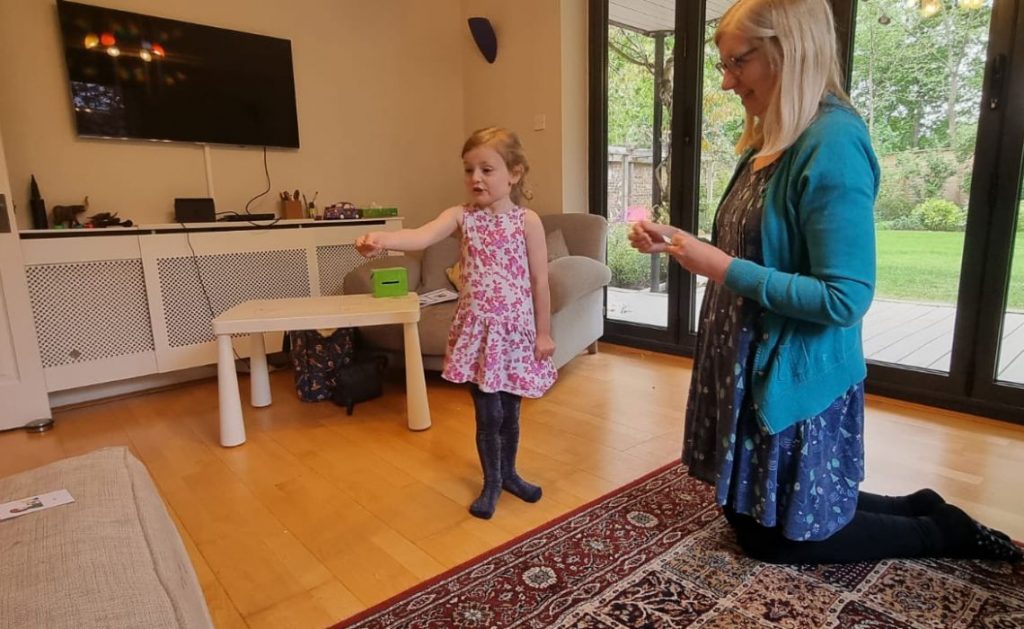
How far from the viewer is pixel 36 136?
2586mm

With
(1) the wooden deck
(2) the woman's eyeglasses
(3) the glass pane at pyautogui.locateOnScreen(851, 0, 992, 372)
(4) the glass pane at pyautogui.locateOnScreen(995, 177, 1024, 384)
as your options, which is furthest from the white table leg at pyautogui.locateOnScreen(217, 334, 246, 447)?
(4) the glass pane at pyautogui.locateOnScreen(995, 177, 1024, 384)

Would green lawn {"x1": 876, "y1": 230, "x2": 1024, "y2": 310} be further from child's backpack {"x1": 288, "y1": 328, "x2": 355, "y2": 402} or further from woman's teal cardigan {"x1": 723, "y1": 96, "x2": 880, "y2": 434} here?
child's backpack {"x1": 288, "y1": 328, "x2": 355, "y2": 402}

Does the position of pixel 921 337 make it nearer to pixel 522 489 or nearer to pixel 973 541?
pixel 973 541

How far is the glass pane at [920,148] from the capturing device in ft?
7.32

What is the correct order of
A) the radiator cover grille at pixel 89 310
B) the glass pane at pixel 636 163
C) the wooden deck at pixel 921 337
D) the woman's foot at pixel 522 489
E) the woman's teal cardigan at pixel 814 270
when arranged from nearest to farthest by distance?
the woman's teal cardigan at pixel 814 270 < the woman's foot at pixel 522 489 < the wooden deck at pixel 921 337 < the radiator cover grille at pixel 89 310 < the glass pane at pixel 636 163

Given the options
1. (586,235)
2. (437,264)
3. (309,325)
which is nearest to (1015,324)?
(586,235)

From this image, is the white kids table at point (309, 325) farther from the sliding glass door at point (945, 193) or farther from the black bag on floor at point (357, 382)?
the sliding glass door at point (945, 193)

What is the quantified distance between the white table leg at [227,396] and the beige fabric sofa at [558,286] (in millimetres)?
734

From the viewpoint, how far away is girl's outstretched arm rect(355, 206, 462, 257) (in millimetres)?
1460

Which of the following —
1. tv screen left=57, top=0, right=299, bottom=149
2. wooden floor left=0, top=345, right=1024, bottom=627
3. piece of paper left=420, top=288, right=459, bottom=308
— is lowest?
wooden floor left=0, top=345, right=1024, bottom=627

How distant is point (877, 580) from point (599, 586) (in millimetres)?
606

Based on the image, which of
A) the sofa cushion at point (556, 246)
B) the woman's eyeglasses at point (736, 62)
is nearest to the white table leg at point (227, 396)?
the sofa cushion at point (556, 246)

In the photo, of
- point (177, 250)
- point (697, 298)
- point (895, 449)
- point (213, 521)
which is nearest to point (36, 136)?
point (177, 250)

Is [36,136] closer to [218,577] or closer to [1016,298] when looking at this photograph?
[218,577]
